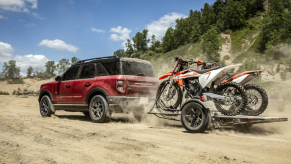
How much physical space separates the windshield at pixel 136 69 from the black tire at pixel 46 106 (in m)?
3.66

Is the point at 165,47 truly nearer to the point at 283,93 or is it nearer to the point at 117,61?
the point at 283,93

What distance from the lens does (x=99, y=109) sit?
7.66 metres

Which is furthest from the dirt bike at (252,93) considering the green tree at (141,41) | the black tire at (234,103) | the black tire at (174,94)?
the green tree at (141,41)

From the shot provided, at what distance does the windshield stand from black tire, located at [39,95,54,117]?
3.66 m

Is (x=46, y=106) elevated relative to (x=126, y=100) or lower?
lower

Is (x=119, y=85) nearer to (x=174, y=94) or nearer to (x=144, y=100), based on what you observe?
(x=144, y=100)

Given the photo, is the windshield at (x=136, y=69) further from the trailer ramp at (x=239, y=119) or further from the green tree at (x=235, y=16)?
the green tree at (x=235, y=16)

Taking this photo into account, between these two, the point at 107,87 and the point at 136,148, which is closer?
the point at 136,148

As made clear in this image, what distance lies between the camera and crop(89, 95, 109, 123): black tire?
24.2ft

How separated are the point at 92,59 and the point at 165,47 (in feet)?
210

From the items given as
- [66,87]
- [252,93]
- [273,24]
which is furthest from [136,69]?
[273,24]

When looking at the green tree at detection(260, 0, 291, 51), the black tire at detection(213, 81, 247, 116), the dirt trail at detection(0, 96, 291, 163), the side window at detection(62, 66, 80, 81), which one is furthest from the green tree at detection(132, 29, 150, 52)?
the dirt trail at detection(0, 96, 291, 163)

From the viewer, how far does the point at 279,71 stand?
2747cm

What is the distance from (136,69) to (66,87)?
2.76 metres
